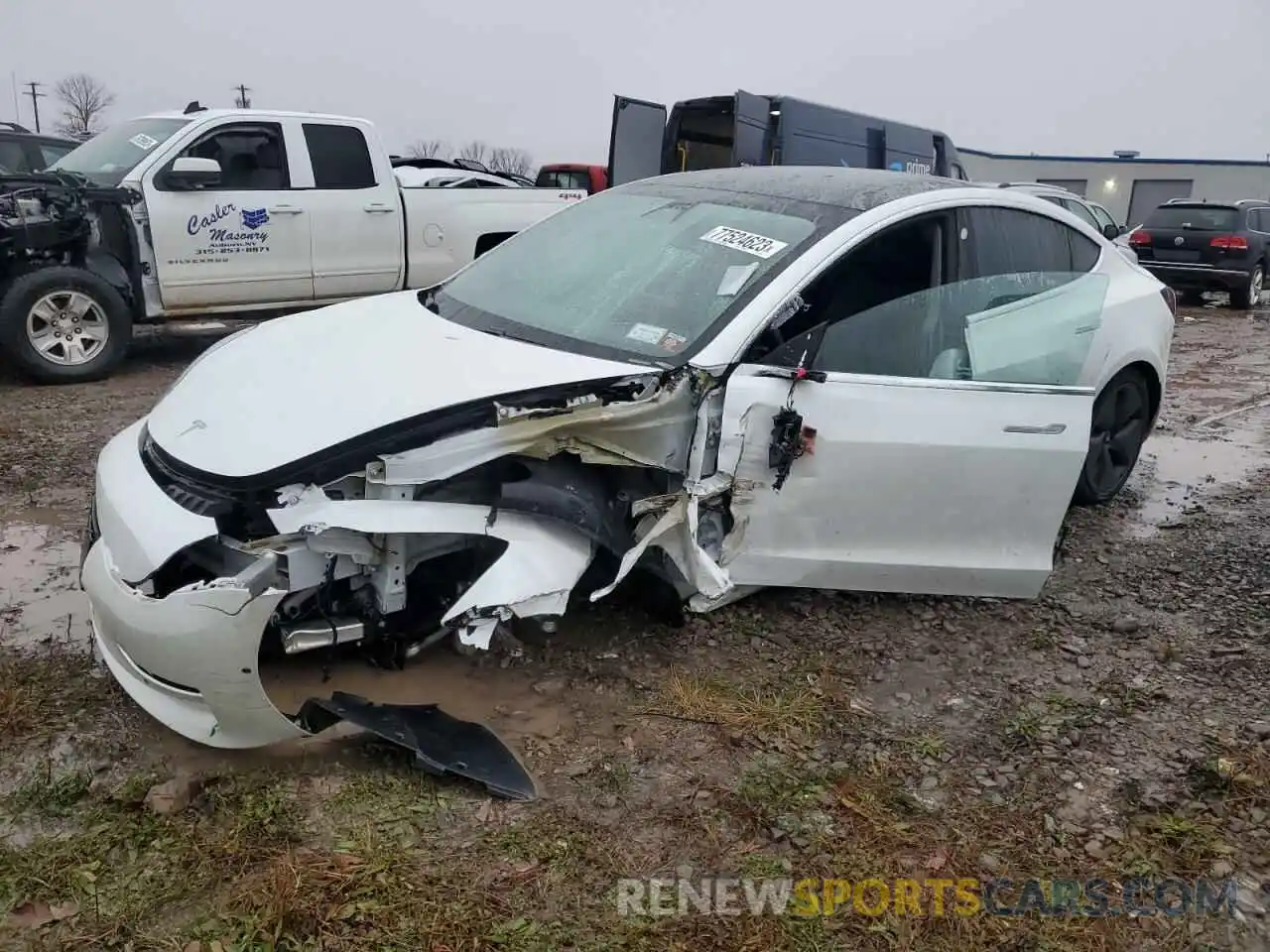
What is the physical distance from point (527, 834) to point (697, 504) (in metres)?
1.15

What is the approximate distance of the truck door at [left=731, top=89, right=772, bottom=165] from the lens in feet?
36.6

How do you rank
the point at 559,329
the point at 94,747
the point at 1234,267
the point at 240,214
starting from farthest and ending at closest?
the point at 1234,267, the point at 240,214, the point at 559,329, the point at 94,747

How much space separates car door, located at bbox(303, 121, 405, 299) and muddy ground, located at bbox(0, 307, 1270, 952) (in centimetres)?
415

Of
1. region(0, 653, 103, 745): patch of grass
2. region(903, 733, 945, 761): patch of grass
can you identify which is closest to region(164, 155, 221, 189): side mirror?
region(0, 653, 103, 745): patch of grass

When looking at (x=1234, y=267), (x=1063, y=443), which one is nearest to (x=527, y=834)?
(x=1063, y=443)

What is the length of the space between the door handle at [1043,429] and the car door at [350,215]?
5.95 m

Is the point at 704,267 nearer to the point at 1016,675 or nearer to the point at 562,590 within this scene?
the point at 562,590

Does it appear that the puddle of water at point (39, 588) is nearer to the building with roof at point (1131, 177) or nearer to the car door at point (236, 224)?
the car door at point (236, 224)

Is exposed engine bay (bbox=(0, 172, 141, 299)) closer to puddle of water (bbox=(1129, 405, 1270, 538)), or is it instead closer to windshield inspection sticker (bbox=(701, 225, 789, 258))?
windshield inspection sticker (bbox=(701, 225, 789, 258))

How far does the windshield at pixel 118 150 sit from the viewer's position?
6.98 metres

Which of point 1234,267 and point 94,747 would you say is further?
point 1234,267

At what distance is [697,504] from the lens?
122 inches

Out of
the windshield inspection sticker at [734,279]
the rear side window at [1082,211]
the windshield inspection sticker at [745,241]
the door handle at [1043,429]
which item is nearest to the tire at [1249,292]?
the rear side window at [1082,211]

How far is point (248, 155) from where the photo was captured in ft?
24.1
